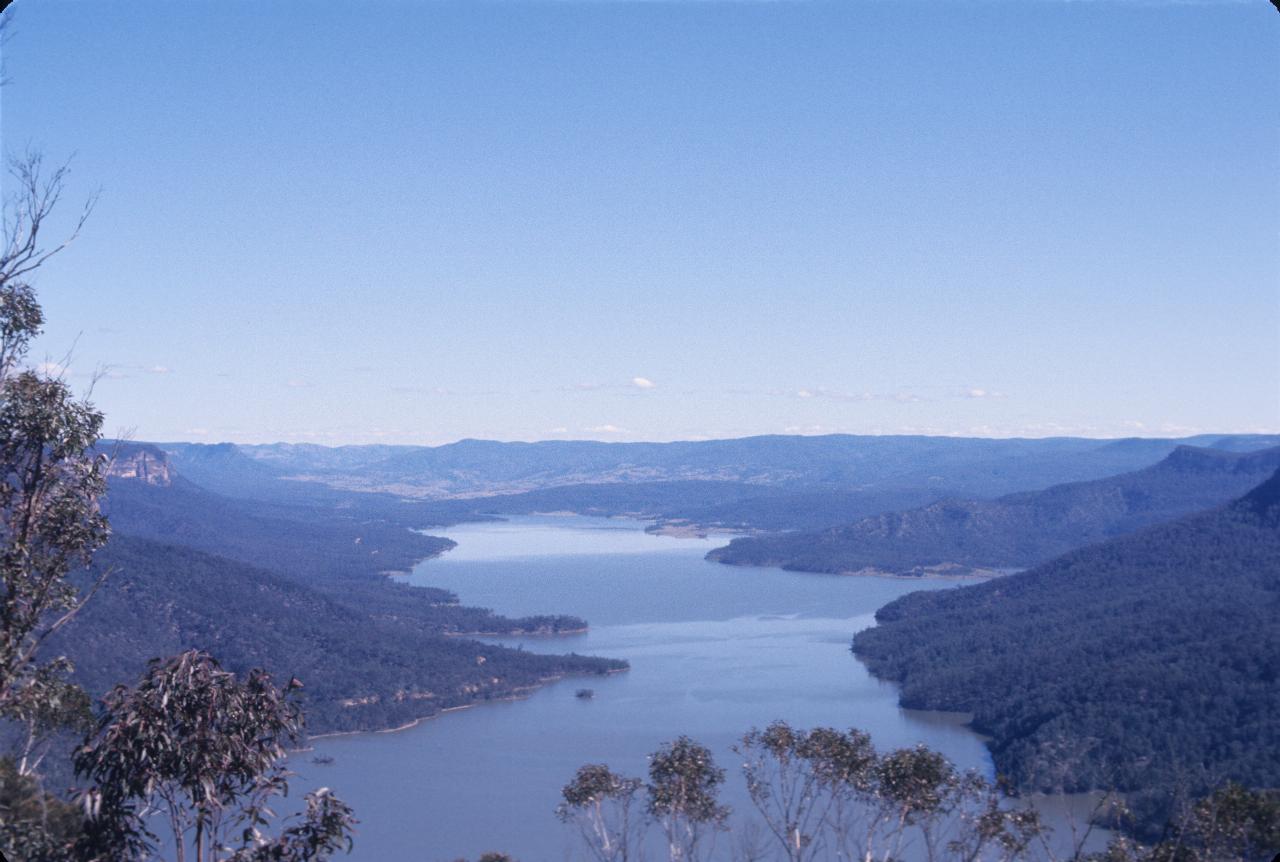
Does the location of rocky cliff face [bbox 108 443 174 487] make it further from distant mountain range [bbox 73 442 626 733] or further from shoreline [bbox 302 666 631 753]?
shoreline [bbox 302 666 631 753]

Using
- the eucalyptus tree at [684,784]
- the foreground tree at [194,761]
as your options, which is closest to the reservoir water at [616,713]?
the foreground tree at [194,761]

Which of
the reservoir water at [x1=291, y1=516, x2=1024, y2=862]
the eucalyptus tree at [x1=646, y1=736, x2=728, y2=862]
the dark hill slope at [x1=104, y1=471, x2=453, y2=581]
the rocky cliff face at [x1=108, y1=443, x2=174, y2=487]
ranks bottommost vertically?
the reservoir water at [x1=291, y1=516, x2=1024, y2=862]

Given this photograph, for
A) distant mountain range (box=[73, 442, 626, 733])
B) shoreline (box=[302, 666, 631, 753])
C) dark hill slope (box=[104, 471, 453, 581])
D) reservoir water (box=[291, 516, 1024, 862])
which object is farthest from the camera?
dark hill slope (box=[104, 471, 453, 581])

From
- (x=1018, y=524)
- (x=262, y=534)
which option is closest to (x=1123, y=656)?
(x=1018, y=524)

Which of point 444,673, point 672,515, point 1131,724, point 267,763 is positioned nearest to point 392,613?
point 444,673

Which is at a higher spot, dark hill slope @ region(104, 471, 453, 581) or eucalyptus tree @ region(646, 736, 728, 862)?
eucalyptus tree @ region(646, 736, 728, 862)

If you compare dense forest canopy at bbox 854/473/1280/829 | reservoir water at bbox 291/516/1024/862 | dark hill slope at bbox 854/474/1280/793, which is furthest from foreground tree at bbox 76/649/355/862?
dark hill slope at bbox 854/474/1280/793

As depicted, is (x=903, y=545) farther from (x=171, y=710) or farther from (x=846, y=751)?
(x=171, y=710)

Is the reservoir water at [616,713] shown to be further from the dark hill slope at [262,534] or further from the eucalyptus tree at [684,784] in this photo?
the dark hill slope at [262,534]
